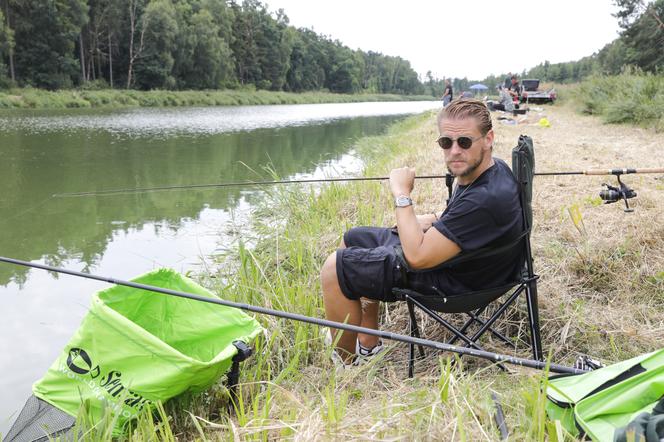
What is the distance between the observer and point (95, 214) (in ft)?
19.7

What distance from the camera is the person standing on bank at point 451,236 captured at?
203 cm

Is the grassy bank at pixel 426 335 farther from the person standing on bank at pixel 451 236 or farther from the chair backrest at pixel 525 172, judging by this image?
the chair backrest at pixel 525 172

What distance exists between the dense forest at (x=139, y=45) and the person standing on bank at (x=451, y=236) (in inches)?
1277

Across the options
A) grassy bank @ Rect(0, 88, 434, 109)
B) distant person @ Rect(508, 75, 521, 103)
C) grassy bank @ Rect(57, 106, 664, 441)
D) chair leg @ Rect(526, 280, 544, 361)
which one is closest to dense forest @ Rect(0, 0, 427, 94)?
grassy bank @ Rect(0, 88, 434, 109)

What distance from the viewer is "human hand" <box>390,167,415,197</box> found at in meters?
2.26

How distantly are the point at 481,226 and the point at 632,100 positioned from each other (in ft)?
38.0

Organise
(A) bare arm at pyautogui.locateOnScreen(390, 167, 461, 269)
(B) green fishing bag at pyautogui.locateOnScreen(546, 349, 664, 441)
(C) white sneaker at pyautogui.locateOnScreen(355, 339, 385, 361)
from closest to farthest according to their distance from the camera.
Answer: (B) green fishing bag at pyautogui.locateOnScreen(546, 349, 664, 441) → (A) bare arm at pyautogui.locateOnScreen(390, 167, 461, 269) → (C) white sneaker at pyautogui.locateOnScreen(355, 339, 385, 361)

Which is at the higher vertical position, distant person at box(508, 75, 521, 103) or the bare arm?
distant person at box(508, 75, 521, 103)

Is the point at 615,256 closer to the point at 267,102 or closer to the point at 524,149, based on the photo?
the point at 524,149

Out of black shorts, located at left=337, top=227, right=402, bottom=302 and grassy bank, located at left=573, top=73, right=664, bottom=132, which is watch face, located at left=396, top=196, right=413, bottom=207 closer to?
black shorts, located at left=337, top=227, right=402, bottom=302

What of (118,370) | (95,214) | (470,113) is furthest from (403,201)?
(95,214)

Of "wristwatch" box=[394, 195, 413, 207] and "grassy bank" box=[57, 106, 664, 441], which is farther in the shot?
"wristwatch" box=[394, 195, 413, 207]

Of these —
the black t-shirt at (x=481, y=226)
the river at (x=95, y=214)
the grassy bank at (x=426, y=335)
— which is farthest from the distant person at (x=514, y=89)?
the black t-shirt at (x=481, y=226)

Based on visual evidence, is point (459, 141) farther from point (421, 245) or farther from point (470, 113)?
point (421, 245)
